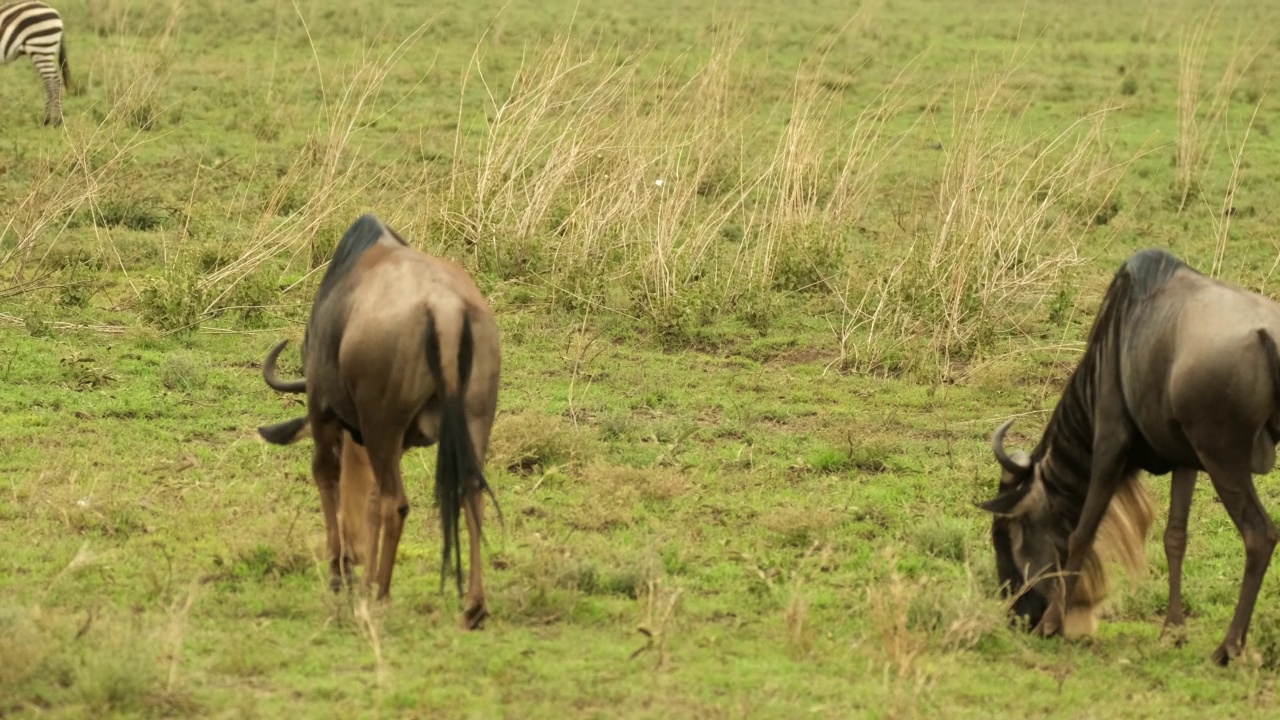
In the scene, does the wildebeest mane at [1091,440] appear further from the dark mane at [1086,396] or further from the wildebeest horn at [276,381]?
the wildebeest horn at [276,381]

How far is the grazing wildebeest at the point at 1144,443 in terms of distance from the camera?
527 centimetres

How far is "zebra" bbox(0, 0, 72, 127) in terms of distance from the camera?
641 inches

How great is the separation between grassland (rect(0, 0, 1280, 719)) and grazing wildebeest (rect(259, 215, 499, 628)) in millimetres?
387

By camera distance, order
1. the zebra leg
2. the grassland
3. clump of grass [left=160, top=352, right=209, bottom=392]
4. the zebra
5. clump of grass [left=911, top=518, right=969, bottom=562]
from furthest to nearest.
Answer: the zebra < the zebra leg < clump of grass [left=160, top=352, right=209, bottom=392] < clump of grass [left=911, top=518, right=969, bottom=562] < the grassland

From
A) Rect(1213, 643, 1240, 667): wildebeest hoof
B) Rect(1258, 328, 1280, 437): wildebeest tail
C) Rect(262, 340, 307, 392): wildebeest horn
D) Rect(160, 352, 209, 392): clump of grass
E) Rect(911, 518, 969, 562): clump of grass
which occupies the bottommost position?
Rect(160, 352, 209, 392): clump of grass

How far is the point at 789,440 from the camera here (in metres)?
8.23

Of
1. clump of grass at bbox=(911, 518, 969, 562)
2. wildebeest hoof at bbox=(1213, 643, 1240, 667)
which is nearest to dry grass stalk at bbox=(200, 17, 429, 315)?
clump of grass at bbox=(911, 518, 969, 562)

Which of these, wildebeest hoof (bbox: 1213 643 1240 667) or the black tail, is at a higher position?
wildebeest hoof (bbox: 1213 643 1240 667)

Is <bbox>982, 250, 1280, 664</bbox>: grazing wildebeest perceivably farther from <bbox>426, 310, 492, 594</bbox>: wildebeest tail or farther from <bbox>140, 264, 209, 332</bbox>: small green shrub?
<bbox>140, 264, 209, 332</bbox>: small green shrub

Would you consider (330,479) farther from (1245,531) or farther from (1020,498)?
(1245,531)

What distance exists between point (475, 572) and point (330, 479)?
32.7 inches

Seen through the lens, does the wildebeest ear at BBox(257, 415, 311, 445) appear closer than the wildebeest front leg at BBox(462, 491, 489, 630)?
No

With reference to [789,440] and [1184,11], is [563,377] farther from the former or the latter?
[1184,11]

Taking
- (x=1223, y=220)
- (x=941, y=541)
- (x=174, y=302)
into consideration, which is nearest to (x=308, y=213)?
(x=174, y=302)
